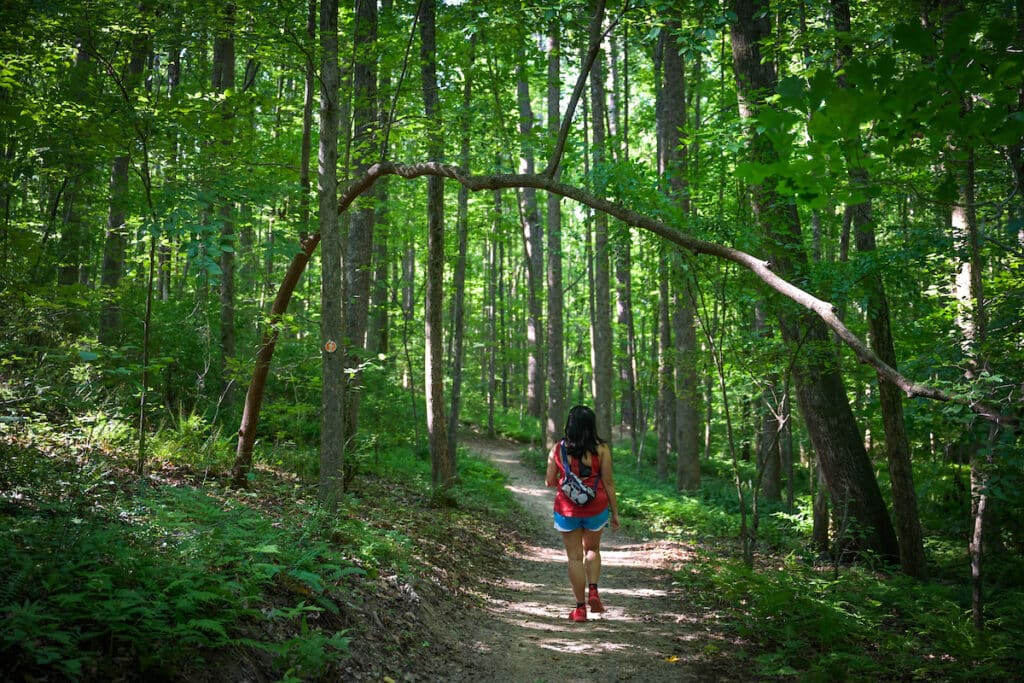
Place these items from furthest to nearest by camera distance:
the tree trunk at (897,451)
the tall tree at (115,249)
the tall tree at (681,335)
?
the tall tree at (681,335), the tall tree at (115,249), the tree trunk at (897,451)

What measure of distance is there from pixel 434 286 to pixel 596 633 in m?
5.60

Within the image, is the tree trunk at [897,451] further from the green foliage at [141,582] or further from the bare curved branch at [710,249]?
the green foliage at [141,582]

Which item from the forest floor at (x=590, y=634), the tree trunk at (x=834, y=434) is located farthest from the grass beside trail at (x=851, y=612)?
the tree trunk at (x=834, y=434)

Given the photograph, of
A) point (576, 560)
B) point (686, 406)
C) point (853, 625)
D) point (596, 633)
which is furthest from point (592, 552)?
point (686, 406)

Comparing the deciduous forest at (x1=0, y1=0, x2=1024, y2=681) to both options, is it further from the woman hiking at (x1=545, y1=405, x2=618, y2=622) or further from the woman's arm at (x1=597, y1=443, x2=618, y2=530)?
the woman's arm at (x1=597, y1=443, x2=618, y2=530)

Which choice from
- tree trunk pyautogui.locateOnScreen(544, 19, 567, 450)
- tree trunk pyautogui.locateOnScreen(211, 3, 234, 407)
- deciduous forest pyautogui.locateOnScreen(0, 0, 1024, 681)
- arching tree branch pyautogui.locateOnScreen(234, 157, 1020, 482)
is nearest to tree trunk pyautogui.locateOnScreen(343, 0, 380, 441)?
deciduous forest pyautogui.locateOnScreen(0, 0, 1024, 681)

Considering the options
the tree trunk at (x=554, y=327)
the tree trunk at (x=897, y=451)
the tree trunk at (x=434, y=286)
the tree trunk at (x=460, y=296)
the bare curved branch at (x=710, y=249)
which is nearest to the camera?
the bare curved branch at (x=710, y=249)

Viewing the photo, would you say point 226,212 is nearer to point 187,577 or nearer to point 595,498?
point 187,577

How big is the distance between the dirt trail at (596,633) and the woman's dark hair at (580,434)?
1.61 metres

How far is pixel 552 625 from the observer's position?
5820 mm

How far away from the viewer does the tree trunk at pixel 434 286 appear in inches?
371

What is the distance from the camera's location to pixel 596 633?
5500mm

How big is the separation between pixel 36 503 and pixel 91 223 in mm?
6863

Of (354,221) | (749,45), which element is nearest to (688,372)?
(749,45)
